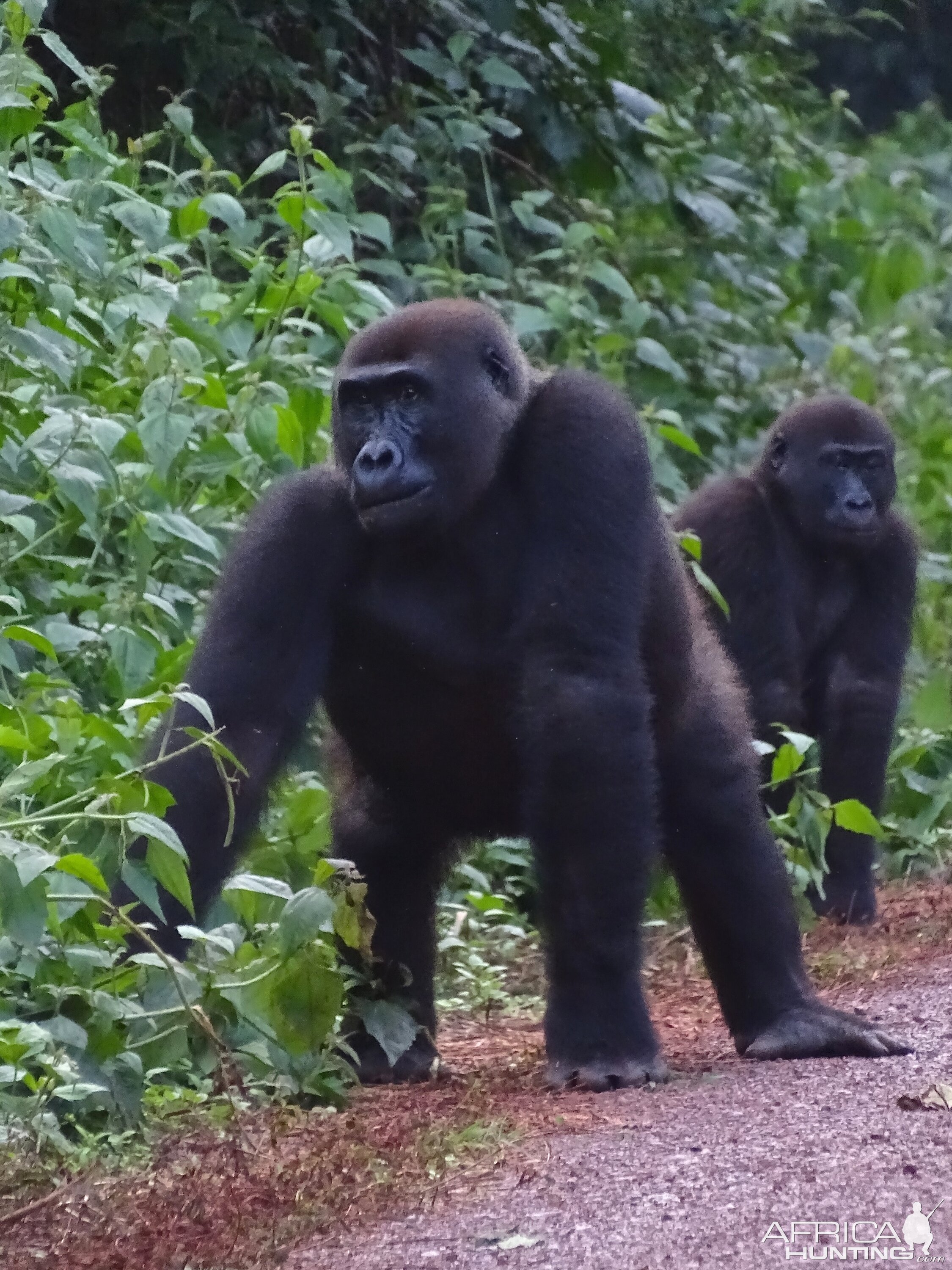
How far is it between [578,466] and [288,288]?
236cm

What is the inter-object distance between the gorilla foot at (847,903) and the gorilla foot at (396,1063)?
2412 millimetres

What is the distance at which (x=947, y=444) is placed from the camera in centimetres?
1030

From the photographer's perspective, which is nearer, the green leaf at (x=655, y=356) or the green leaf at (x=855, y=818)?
the green leaf at (x=855, y=818)

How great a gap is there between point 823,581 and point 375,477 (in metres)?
3.46

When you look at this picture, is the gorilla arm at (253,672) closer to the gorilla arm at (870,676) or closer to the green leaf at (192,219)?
the green leaf at (192,219)

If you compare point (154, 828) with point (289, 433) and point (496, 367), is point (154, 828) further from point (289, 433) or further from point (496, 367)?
point (289, 433)

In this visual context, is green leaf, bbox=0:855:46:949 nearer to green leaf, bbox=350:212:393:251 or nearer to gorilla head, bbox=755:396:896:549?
green leaf, bbox=350:212:393:251

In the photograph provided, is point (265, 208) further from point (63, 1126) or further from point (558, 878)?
point (63, 1126)

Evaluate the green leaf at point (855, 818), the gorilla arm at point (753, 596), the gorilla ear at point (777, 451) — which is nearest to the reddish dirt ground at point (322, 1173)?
the green leaf at point (855, 818)

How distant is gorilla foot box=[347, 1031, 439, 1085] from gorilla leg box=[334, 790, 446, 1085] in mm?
110

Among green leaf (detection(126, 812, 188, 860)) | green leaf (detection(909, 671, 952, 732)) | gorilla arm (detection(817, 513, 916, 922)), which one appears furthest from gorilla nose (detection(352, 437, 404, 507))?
green leaf (detection(909, 671, 952, 732))

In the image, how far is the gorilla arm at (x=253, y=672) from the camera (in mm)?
4336

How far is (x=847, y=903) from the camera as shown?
6664 millimetres

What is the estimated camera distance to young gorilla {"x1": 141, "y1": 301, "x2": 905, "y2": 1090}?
426 cm
